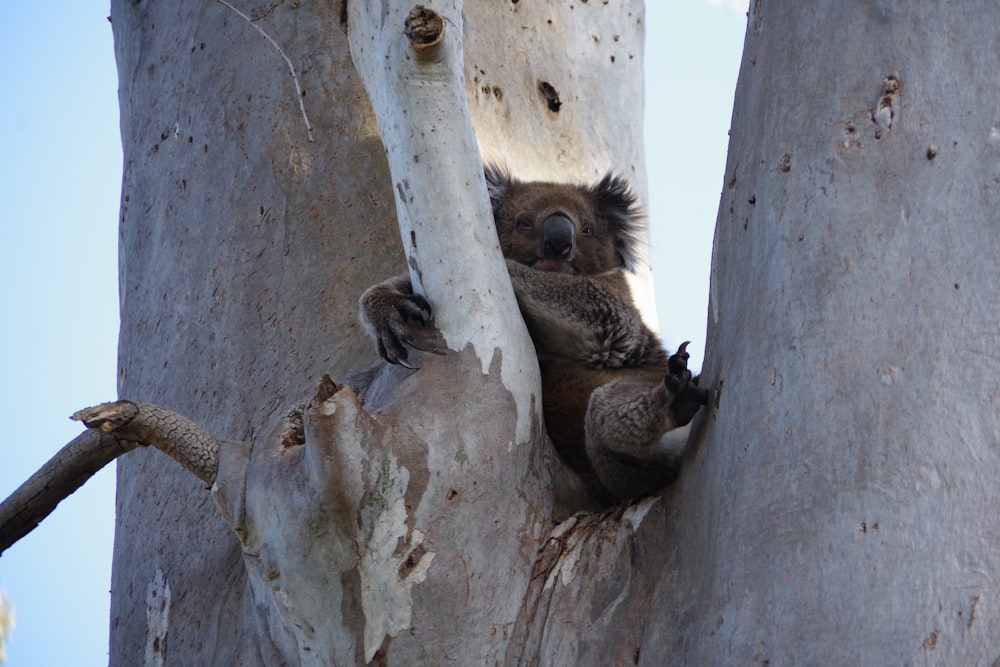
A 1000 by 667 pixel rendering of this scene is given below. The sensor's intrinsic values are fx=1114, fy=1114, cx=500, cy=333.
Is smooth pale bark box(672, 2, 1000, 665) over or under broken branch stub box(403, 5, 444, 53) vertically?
under

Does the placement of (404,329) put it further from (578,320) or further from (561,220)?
(561,220)

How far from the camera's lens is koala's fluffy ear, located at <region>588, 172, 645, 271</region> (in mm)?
4578

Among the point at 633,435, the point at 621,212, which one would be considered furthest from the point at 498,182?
the point at 633,435

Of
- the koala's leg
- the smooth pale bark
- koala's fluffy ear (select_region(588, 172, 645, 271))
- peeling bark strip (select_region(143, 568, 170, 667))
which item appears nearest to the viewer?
the smooth pale bark

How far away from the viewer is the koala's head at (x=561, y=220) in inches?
170

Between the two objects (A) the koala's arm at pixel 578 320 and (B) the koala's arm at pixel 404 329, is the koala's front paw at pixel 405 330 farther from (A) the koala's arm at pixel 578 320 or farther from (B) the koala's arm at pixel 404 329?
(A) the koala's arm at pixel 578 320

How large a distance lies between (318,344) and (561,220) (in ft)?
4.22

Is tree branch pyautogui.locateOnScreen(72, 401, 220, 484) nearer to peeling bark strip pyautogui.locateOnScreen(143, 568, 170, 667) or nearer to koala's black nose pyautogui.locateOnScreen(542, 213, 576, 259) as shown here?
peeling bark strip pyautogui.locateOnScreen(143, 568, 170, 667)

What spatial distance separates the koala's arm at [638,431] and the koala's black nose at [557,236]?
1164 mm

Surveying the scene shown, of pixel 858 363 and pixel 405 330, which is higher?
pixel 405 330

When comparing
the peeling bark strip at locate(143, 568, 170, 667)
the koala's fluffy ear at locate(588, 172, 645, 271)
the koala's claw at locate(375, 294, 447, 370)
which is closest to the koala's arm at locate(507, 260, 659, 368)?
the koala's fluffy ear at locate(588, 172, 645, 271)

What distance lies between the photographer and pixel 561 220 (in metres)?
4.30

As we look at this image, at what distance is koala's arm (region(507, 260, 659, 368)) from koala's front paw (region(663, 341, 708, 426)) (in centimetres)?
100

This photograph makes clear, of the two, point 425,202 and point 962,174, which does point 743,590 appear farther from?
point 425,202
